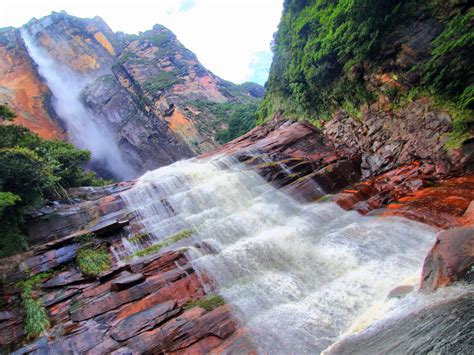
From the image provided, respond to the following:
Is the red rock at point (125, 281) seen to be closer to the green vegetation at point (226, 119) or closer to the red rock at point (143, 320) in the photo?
the red rock at point (143, 320)

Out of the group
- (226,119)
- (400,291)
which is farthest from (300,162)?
(226,119)

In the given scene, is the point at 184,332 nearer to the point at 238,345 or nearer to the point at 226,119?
the point at 238,345

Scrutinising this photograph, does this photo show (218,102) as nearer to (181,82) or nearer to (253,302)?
(181,82)

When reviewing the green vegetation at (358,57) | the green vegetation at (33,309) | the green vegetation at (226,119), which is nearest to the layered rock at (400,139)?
the green vegetation at (358,57)

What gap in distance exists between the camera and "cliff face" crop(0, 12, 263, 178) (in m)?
43.7

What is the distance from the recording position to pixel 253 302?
9.48 meters

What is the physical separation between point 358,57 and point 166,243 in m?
15.2

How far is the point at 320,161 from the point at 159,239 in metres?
11.7

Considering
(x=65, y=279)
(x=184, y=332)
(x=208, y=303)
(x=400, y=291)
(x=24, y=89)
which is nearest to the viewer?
(x=400, y=291)

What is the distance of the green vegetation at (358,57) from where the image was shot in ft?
41.4

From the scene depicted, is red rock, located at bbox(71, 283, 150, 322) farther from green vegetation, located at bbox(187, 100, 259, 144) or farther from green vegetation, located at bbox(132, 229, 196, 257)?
green vegetation, located at bbox(187, 100, 259, 144)

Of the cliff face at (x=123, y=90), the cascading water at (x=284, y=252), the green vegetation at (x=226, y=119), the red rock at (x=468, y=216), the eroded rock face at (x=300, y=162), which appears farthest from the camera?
the cliff face at (x=123, y=90)

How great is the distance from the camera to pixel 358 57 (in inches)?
685

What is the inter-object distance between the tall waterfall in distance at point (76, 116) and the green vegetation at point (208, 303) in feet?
141
